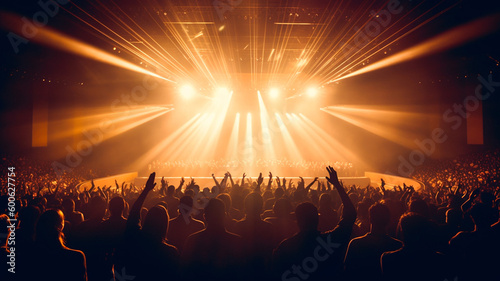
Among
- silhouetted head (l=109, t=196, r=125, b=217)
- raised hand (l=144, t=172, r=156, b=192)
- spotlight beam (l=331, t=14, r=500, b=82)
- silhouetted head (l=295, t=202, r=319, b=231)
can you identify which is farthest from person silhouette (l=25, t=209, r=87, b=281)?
spotlight beam (l=331, t=14, r=500, b=82)

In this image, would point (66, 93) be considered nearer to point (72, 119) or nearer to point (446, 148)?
point (72, 119)

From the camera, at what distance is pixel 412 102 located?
20.5 metres

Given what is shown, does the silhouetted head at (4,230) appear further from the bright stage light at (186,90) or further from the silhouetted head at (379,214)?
the bright stage light at (186,90)

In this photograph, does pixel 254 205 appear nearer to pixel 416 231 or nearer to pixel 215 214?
pixel 215 214

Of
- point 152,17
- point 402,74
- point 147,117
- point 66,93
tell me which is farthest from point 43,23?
point 147,117

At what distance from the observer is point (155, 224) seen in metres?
2.72

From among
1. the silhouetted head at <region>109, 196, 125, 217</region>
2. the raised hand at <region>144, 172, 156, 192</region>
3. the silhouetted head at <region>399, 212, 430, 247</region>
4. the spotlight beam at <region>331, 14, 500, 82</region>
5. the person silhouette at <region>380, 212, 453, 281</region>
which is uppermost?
the spotlight beam at <region>331, 14, 500, 82</region>

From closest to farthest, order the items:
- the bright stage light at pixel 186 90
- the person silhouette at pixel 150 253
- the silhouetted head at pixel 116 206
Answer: the person silhouette at pixel 150 253 → the silhouetted head at pixel 116 206 → the bright stage light at pixel 186 90

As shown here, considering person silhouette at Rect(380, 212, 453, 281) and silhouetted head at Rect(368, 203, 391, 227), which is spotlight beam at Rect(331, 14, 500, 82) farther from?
person silhouette at Rect(380, 212, 453, 281)

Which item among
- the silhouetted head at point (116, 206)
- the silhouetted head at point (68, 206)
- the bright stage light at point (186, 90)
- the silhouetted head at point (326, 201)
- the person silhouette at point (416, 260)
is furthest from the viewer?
the bright stage light at point (186, 90)

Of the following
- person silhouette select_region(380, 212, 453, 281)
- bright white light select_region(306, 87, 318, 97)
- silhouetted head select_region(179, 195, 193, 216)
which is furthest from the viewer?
bright white light select_region(306, 87, 318, 97)

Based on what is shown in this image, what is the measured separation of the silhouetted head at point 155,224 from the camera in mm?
2717

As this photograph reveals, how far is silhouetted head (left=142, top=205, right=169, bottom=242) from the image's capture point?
272 centimetres

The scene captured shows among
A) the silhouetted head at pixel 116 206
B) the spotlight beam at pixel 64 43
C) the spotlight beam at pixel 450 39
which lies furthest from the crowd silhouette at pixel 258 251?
the spotlight beam at pixel 450 39
